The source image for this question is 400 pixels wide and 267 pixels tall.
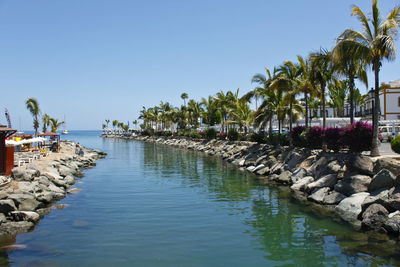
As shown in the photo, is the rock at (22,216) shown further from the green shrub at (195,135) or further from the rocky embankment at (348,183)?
the green shrub at (195,135)

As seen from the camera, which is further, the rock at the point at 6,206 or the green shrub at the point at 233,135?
the green shrub at the point at 233,135

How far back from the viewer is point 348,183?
52.0 feet

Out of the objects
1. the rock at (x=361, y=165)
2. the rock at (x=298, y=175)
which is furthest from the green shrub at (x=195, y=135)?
the rock at (x=361, y=165)

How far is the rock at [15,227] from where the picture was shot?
11.8 meters

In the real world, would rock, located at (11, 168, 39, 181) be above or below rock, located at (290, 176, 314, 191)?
above

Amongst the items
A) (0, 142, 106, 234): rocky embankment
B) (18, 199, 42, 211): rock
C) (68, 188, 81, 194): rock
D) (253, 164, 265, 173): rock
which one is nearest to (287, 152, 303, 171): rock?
(253, 164, 265, 173): rock

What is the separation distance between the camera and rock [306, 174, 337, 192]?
17.2 metres

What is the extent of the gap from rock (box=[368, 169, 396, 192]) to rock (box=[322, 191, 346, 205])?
1390 mm

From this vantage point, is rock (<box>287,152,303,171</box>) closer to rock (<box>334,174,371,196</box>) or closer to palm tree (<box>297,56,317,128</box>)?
palm tree (<box>297,56,317,128</box>)

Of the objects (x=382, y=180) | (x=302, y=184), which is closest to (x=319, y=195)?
(x=302, y=184)

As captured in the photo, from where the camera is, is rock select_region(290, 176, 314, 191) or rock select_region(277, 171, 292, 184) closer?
rock select_region(290, 176, 314, 191)

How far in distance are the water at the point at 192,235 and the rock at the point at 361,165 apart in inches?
141

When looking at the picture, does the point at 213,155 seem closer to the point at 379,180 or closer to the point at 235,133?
the point at 235,133

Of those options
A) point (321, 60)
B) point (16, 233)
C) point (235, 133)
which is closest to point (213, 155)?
point (235, 133)
